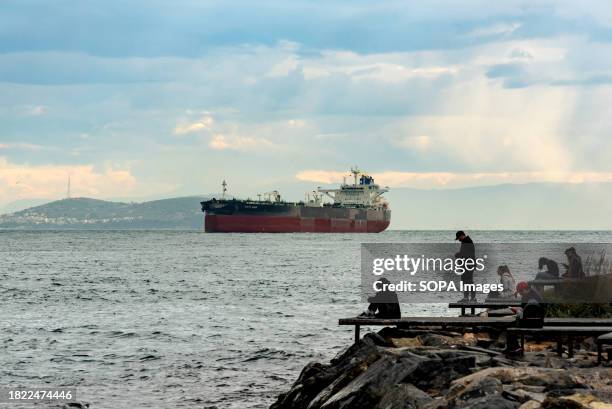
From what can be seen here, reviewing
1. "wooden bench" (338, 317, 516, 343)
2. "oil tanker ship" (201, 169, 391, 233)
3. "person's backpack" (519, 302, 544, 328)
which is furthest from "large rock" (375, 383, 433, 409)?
"oil tanker ship" (201, 169, 391, 233)

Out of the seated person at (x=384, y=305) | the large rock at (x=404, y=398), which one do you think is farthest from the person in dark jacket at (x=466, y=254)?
the large rock at (x=404, y=398)

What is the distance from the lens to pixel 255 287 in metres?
44.2

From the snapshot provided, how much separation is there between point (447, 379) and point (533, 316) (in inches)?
92.7

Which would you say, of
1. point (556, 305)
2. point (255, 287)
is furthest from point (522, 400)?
point (255, 287)

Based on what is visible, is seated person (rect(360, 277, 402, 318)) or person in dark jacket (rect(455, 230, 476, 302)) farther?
person in dark jacket (rect(455, 230, 476, 302))

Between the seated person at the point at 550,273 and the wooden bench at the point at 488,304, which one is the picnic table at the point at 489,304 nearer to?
the wooden bench at the point at 488,304

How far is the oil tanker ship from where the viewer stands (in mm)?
146250

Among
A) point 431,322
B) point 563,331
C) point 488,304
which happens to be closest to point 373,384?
point 563,331

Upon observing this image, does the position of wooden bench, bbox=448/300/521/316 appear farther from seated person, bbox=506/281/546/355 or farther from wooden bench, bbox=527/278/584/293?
seated person, bbox=506/281/546/355

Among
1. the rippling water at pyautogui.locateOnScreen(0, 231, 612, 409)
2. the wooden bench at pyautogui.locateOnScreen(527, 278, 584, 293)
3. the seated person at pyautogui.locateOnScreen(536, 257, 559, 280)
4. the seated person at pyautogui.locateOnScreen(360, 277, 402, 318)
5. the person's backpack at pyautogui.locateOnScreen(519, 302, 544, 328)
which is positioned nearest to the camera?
the person's backpack at pyautogui.locateOnScreen(519, 302, 544, 328)

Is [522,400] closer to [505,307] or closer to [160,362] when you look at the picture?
[505,307]

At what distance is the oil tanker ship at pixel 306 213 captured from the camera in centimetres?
14625

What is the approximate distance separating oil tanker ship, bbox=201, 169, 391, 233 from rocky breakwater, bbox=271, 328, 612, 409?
131 m

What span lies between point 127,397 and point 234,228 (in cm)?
13284
